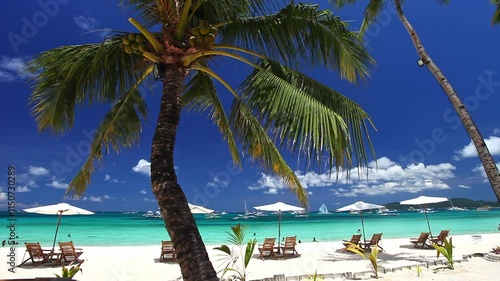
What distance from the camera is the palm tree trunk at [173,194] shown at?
10.7 ft

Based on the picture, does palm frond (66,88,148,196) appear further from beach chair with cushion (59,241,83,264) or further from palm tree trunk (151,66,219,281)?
beach chair with cushion (59,241,83,264)

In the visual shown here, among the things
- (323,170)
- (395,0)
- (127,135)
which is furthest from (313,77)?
(395,0)

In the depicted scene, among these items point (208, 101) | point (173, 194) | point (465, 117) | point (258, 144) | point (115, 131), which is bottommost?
point (173, 194)

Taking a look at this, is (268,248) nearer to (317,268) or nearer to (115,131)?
(317,268)

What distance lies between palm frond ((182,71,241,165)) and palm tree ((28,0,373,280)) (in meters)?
0.03

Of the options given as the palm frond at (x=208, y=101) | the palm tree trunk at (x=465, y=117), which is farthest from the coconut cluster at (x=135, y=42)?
the palm tree trunk at (x=465, y=117)

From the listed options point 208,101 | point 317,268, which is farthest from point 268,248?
point 208,101

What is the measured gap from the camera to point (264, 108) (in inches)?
182

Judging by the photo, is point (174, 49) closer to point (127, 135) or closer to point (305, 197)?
point (127, 135)

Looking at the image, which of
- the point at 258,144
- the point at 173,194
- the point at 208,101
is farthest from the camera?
the point at 208,101

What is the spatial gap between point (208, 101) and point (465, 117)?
5.67 m

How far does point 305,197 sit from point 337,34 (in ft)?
9.87

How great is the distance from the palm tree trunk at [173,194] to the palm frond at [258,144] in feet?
6.72

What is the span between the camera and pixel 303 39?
5.55 m
